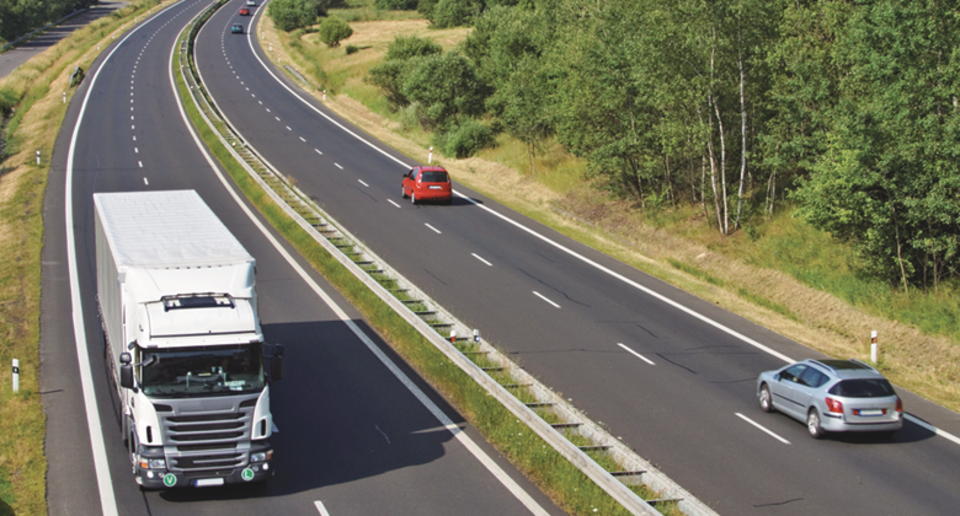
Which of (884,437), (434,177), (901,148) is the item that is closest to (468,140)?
(434,177)

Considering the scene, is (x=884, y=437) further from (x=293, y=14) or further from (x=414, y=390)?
(x=293, y=14)

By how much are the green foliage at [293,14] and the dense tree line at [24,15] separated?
1054 inches

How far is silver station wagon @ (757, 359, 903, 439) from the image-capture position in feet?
47.8

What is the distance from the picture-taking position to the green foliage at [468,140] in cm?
4747

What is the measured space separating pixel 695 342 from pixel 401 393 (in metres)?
7.92

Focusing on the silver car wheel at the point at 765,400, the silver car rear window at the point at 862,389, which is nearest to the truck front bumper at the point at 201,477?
the silver car wheel at the point at 765,400

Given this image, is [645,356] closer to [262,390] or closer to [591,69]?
[262,390]

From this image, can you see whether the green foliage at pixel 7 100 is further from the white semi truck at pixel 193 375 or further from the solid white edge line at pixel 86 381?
the white semi truck at pixel 193 375

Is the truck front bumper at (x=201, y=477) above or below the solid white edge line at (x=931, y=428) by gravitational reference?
above

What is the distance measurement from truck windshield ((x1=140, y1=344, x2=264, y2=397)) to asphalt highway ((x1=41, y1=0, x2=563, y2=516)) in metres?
1.65

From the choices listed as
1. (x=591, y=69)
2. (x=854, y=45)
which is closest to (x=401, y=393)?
(x=854, y=45)

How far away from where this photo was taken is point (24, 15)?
9362 cm

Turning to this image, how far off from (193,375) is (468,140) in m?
37.5

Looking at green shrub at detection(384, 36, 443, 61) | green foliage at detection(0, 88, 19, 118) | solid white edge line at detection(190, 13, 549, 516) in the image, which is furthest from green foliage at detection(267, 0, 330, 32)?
solid white edge line at detection(190, 13, 549, 516)
